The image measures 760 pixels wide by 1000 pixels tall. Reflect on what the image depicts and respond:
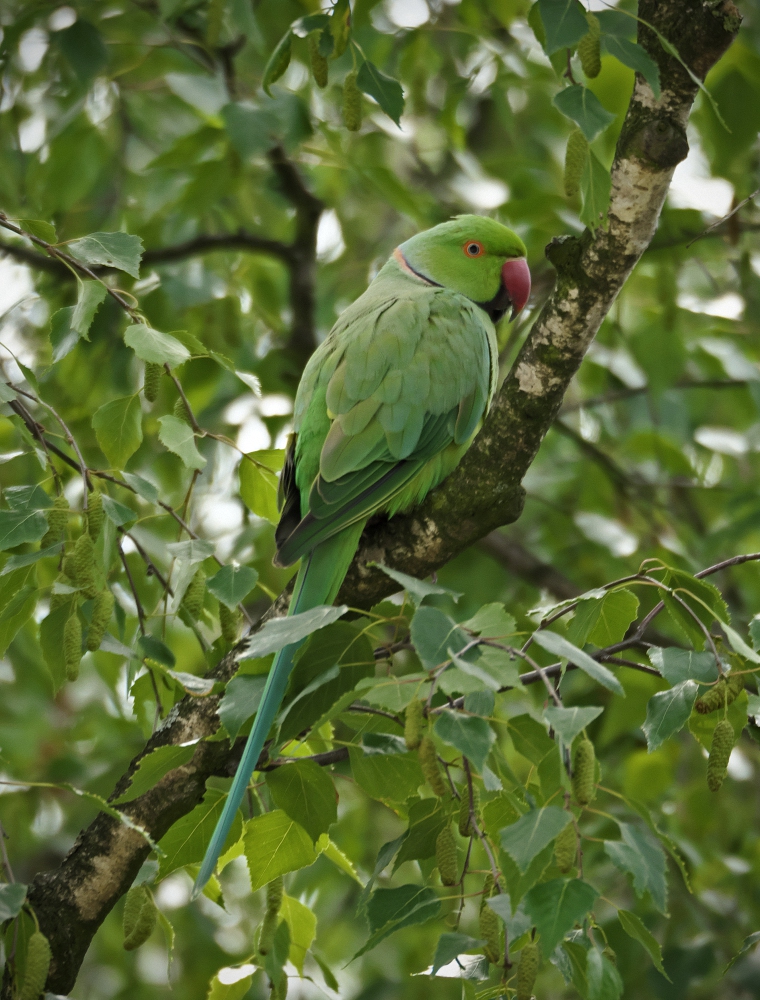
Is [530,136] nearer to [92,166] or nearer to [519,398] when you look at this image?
[92,166]

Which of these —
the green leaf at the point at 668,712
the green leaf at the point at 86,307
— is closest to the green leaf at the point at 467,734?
the green leaf at the point at 668,712

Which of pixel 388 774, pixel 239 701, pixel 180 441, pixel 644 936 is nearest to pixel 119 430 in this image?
pixel 180 441

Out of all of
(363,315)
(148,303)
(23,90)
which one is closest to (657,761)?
(363,315)

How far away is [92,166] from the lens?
9.77 feet

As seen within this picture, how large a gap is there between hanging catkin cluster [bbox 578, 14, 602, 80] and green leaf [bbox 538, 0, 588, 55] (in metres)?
0.05

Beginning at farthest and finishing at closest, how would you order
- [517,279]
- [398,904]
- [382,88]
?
[517,279] < [382,88] < [398,904]

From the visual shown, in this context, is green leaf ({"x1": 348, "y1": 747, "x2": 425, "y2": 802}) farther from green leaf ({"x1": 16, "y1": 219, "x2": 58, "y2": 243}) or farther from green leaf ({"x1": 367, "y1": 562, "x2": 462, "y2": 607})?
green leaf ({"x1": 16, "y1": 219, "x2": 58, "y2": 243})

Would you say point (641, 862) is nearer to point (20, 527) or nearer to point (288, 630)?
point (288, 630)

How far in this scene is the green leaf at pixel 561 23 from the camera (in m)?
1.25

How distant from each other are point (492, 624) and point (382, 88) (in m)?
0.92

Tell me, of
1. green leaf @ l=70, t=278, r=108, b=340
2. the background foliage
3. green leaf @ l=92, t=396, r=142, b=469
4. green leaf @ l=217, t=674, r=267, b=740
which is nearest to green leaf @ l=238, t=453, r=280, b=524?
the background foliage

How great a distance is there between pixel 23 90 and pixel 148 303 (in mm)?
1169

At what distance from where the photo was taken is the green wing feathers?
1760 millimetres

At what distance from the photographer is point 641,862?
954 mm
